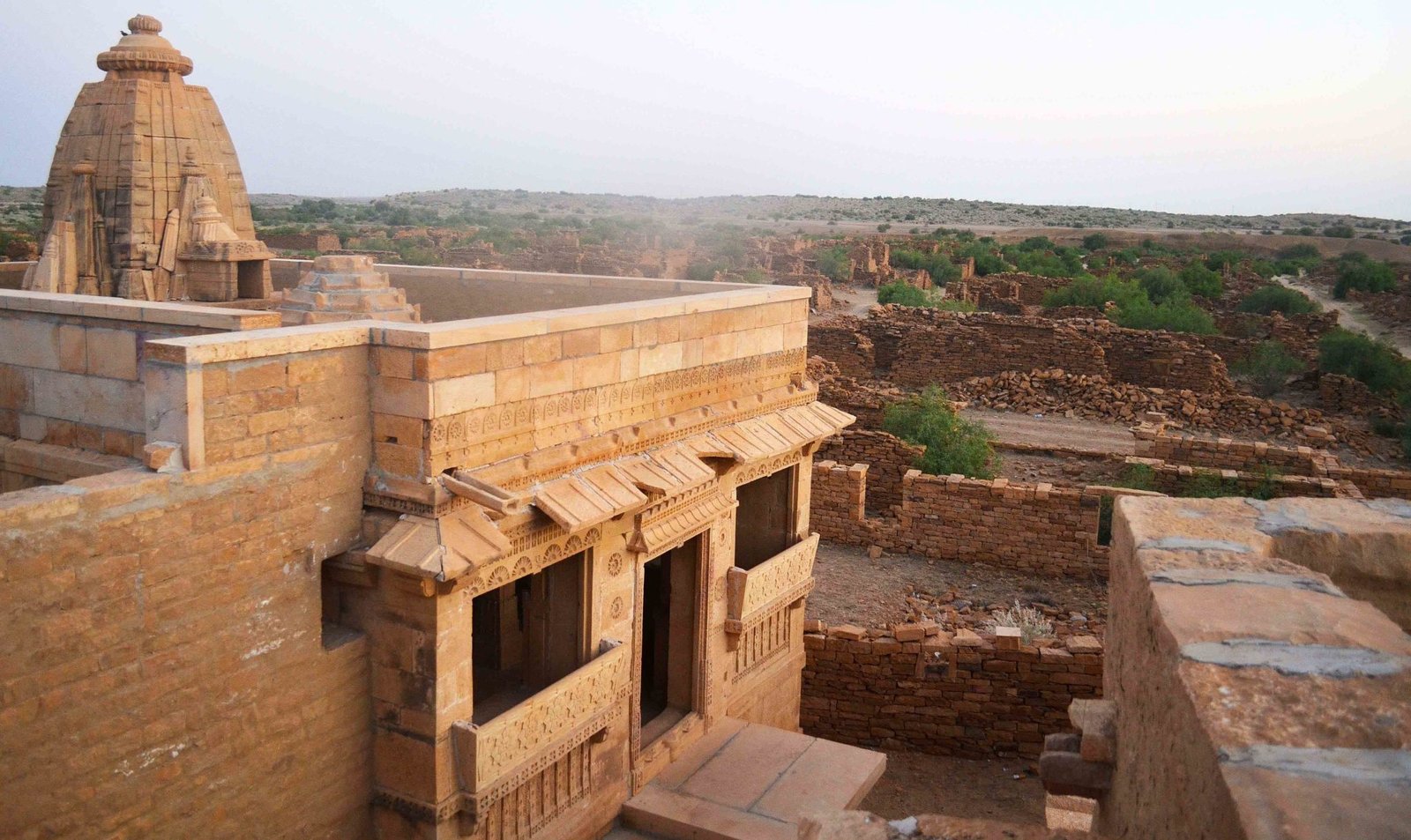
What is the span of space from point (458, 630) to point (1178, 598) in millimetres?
3681

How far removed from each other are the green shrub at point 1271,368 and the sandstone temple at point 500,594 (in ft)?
→ 55.1

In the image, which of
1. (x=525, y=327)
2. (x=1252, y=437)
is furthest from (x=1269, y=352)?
(x=525, y=327)

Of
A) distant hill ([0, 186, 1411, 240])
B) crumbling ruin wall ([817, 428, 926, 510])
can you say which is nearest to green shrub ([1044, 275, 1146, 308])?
crumbling ruin wall ([817, 428, 926, 510])

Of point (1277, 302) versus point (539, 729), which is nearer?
point (539, 729)

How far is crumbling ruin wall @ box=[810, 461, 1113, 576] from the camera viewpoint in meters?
Answer: 12.2

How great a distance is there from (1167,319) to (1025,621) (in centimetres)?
1700

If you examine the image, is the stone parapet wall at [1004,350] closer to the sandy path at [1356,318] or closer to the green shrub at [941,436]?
the green shrub at [941,436]

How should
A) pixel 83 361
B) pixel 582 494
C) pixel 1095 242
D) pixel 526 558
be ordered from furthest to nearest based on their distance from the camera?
pixel 1095 242 → pixel 582 494 → pixel 526 558 → pixel 83 361

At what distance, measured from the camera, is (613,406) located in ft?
20.1

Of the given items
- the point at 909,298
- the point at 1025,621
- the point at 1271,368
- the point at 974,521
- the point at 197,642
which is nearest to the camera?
the point at 197,642

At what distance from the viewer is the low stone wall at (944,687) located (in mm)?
9023

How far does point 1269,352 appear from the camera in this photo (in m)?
22.0

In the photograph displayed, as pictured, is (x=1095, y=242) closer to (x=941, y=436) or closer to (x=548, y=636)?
(x=941, y=436)

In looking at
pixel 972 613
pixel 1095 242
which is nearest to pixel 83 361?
pixel 972 613
